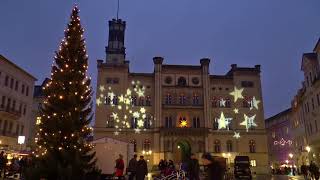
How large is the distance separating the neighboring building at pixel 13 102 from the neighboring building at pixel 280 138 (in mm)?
53363

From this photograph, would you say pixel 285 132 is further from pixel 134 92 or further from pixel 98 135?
pixel 98 135

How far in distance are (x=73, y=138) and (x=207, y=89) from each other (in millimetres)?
43991

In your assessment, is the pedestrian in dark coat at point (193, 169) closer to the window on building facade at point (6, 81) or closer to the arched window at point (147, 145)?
the window on building facade at point (6, 81)

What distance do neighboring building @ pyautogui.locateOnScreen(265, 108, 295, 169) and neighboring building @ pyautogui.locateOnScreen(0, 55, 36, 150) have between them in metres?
53.4

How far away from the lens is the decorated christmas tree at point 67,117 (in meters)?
18.2

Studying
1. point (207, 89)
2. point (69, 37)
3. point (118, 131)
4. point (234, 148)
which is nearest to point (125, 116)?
point (118, 131)

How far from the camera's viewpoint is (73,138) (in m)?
19.3

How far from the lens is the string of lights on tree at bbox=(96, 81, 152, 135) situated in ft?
193

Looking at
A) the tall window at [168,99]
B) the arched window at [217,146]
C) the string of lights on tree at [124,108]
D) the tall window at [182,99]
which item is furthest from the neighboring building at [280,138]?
the string of lights on tree at [124,108]

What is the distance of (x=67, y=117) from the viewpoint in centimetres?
1945

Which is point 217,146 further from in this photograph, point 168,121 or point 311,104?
point 311,104

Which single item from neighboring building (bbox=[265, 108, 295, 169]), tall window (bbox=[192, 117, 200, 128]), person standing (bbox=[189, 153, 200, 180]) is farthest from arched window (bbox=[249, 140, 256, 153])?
person standing (bbox=[189, 153, 200, 180])

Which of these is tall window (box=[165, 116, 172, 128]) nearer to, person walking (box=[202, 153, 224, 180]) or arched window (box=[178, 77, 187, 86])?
arched window (box=[178, 77, 187, 86])

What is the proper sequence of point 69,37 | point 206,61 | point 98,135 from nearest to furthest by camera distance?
point 69,37 < point 98,135 < point 206,61
